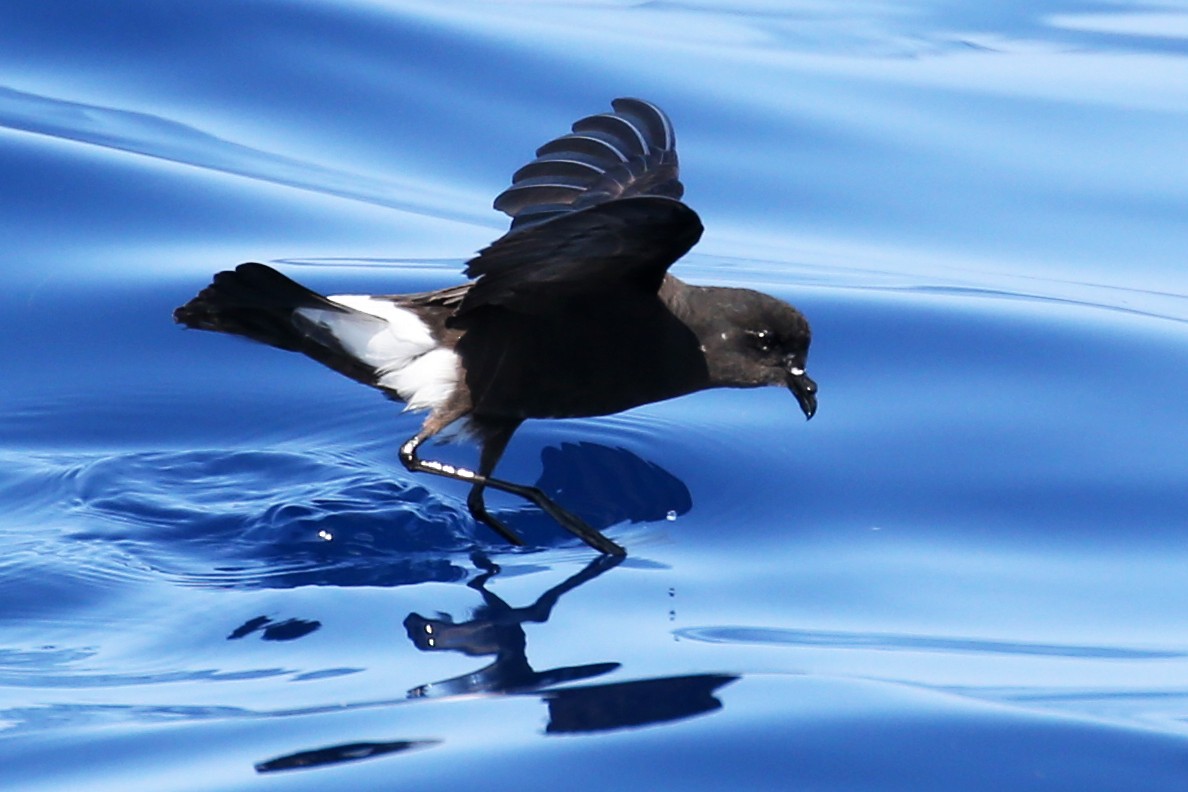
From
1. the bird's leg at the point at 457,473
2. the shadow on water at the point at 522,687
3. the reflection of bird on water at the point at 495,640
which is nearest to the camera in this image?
the shadow on water at the point at 522,687

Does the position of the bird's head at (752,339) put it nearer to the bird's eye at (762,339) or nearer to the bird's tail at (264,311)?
the bird's eye at (762,339)

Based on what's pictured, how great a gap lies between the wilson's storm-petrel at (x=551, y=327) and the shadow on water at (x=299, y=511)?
0.13 m

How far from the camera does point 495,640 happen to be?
3.95 metres

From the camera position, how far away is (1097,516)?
494 centimetres

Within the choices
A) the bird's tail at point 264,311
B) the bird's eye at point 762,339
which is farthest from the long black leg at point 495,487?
the bird's eye at point 762,339

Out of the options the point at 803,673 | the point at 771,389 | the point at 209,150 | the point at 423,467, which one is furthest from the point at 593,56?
the point at 803,673

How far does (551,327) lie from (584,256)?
415 mm

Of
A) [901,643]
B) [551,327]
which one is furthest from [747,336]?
[901,643]

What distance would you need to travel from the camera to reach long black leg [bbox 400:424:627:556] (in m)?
4.61

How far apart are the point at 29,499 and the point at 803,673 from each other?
216 centimetres

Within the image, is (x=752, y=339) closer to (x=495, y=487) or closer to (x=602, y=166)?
(x=602, y=166)

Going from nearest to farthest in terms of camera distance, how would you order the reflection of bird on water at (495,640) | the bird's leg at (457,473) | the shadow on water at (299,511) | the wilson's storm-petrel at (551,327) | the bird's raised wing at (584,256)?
the reflection of bird on water at (495,640) < the bird's raised wing at (584,256) < the shadow on water at (299,511) < the wilson's storm-petrel at (551,327) < the bird's leg at (457,473)

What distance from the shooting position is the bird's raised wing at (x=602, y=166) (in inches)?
180

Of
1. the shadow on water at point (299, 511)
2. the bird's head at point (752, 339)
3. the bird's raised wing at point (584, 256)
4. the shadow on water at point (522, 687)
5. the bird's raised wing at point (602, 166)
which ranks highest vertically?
the bird's raised wing at point (602, 166)
